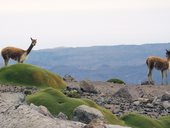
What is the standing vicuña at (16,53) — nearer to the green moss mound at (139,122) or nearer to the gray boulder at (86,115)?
the green moss mound at (139,122)

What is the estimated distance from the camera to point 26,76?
39562 mm

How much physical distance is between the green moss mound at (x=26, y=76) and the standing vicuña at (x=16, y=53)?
1580cm

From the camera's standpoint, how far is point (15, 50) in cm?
5750

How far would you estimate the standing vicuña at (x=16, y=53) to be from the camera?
5666cm

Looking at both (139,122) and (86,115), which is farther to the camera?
(139,122)

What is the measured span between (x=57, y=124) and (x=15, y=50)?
47.1 m

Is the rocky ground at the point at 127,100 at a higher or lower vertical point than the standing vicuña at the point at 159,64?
lower

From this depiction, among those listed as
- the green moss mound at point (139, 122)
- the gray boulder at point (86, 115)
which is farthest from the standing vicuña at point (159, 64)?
the gray boulder at point (86, 115)

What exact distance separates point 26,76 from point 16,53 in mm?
17810

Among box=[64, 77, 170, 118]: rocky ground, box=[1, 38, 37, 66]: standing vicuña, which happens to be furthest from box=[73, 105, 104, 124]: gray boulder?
box=[1, 38, 37, 66]: standing vicuña

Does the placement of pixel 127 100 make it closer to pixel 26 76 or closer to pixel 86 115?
pixel 26 76

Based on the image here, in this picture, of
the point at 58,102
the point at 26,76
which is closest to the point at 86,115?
the point at 58,102

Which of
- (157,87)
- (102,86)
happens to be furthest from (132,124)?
(157,87)

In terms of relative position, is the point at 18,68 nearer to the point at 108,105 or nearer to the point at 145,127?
the point at 108,105
